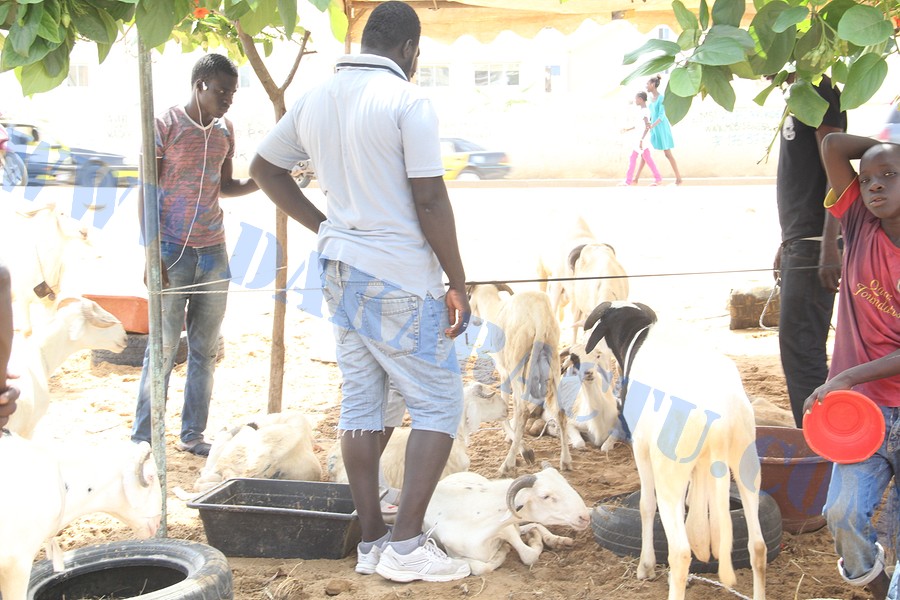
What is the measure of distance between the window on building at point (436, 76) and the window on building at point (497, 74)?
3.02 ft

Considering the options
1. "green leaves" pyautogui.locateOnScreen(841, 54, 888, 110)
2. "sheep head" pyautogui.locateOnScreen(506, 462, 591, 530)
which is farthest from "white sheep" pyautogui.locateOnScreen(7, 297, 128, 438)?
"green leaves" pyautogui.locateOnScreen(841, 54, 888, 110)

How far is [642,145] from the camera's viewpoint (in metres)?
19.4

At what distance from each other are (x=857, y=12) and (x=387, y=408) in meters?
2.29

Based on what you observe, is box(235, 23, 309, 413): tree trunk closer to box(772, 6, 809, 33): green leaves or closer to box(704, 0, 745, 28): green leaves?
box(704, 0, 745, 28): green leaves

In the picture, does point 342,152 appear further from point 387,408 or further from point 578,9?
point 578,9

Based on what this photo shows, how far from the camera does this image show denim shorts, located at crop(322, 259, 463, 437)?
3500mm

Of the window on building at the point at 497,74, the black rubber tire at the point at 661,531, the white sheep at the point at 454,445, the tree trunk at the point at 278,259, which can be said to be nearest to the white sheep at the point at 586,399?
the white sheep at the point at 454,445

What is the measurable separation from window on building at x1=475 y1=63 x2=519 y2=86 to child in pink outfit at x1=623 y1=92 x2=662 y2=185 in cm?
808

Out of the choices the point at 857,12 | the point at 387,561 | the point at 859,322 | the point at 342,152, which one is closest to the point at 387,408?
the point at 387,561

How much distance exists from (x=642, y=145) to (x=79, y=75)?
50.5ft

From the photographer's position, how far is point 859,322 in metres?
3.18

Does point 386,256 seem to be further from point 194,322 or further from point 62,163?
point 62,163

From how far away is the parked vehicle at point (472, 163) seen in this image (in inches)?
893

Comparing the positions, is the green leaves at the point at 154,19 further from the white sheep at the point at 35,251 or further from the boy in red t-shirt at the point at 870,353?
the white sheep at the point at 35,251
